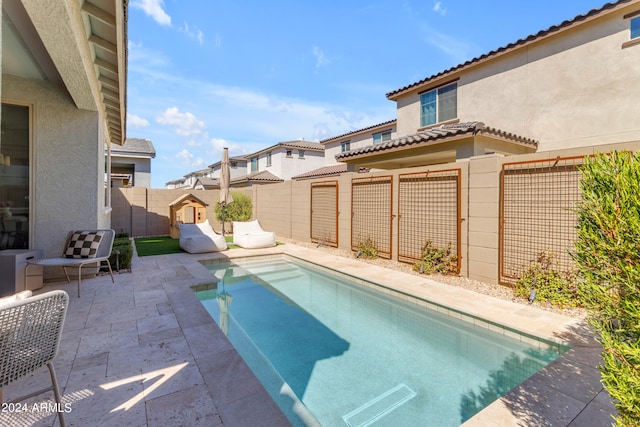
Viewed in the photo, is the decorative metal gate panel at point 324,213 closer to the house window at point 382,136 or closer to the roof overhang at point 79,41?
the roof overhang at point 79,41

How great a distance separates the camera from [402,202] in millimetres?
8297

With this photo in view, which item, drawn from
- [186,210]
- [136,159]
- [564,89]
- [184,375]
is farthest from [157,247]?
[564,89]

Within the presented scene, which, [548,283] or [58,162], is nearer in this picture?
[548,283]

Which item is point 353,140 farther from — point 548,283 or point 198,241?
point 548,283

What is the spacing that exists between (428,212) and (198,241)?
279 inches

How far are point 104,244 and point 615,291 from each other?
7.57m

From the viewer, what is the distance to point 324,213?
11.4m

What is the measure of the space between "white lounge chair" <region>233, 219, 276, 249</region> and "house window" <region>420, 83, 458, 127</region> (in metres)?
7.84

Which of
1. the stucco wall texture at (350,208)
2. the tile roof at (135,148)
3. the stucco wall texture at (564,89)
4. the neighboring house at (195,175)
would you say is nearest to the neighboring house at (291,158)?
the tile roof at (135,148)

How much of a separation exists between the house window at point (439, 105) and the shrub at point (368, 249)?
20.1 feet

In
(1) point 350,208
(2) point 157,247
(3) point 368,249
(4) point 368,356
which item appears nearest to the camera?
(4) point 368,356

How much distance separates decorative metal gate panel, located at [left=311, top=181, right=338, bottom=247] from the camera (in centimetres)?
1083

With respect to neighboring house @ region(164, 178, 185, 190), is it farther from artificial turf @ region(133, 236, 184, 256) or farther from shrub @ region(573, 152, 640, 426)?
shrub @ region(573, 152, 640, 426)

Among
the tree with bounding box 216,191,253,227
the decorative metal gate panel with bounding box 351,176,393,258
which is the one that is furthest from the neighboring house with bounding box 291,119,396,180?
the decorative metal gate panel with bounding box 351,176,393,258
